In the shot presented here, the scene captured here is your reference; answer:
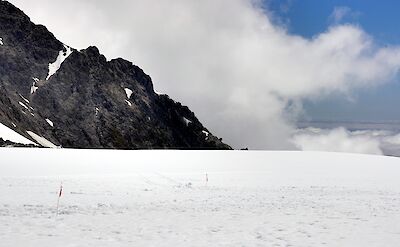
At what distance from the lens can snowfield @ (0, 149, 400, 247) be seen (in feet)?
50.5

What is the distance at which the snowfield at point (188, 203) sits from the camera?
15.4 metres

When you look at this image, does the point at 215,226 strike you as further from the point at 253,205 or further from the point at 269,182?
the point at 269,182

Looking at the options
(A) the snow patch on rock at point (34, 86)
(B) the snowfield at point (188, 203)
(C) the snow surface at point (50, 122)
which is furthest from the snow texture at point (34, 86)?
(B) the snowfield at point (188, 203)

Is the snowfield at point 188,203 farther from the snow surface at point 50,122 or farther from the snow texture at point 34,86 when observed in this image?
the snow texture at point 34,86

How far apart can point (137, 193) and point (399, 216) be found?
589 inches

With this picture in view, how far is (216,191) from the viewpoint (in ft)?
96.9

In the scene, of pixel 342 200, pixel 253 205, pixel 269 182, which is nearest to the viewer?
pixel 253 205

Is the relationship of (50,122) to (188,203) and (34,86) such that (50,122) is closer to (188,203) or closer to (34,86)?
(34,86)

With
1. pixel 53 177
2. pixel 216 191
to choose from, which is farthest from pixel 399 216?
pixel 53 177

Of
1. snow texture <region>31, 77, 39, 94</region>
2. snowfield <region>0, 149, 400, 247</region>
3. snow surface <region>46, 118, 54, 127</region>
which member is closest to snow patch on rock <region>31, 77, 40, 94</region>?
snow texture <region>31, 77, 39, 94</region>

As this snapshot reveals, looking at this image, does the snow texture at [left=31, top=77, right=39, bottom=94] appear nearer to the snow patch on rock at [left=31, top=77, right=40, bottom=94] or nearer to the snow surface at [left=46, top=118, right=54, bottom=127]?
the snow patch on rock at [left=31, top=77, right=40, bottom=94]

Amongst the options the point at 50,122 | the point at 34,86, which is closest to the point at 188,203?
the point at 50,122

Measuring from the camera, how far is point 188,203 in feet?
78.2

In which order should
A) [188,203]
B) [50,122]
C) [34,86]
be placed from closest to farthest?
[188,203], [50,122], [34,86]
